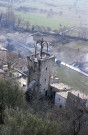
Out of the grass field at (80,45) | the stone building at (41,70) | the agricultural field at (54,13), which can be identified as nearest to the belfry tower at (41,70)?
the stone building at (41,70)

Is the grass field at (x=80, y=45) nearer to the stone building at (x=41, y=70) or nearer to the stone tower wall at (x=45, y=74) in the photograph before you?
the stone building at (x=41, y=70)

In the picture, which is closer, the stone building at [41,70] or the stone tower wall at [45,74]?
the stone building at [41,70]

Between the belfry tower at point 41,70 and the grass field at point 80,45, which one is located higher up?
the belfry tower at point 41,70

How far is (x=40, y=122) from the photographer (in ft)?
25.2

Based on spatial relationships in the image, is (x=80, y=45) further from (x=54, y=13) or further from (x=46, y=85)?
(x=54, y=13)

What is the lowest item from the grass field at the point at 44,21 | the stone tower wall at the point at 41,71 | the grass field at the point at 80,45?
the grass field at the point at 80,45

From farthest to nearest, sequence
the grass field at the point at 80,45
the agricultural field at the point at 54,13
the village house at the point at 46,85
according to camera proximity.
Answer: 1. the agricultural field at the point at 54,13
2. the grass field at the point at 80,45
3. the village house at the point at 46,85

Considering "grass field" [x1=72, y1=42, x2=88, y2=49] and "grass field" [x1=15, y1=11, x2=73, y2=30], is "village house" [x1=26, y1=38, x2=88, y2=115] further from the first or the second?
"grass field" [x1=15, y1=11, x2=73, y2=30]

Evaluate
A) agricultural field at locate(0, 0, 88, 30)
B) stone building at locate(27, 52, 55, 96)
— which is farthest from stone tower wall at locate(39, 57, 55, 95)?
agricultural field at locate(0, 0, 88, 30)

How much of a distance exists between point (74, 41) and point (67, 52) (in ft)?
20.6

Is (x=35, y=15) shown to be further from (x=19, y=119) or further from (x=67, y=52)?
(x=19, y=119)

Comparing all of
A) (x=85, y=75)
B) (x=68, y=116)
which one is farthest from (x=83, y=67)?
(x=68, y=116)

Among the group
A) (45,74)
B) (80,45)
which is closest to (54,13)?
(80,45)

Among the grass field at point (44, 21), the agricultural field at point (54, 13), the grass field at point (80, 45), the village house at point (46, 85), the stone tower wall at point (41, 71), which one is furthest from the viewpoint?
the agricultural field at point (54, 13)
